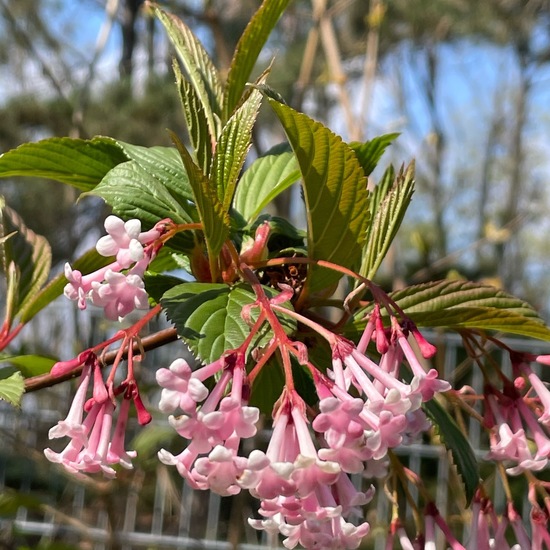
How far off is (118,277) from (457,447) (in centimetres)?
35

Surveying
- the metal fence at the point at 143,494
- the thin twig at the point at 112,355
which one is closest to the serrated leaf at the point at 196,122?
the thin twig at the point at 112,355

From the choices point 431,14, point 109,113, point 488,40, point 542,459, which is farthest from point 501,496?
point 488,40

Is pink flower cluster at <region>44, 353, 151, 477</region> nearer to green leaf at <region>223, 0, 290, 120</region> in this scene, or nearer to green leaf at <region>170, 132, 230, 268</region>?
green leaf at <region>170, 132, 230, 268</region>

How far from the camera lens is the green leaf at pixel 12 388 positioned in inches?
23.8

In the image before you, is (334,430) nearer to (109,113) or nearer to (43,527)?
(43,527)

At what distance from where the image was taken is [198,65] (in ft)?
2.59

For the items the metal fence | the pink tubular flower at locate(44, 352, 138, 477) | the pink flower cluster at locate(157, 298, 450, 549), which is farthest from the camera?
the metal fence

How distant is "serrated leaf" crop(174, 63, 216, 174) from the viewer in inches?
25.4

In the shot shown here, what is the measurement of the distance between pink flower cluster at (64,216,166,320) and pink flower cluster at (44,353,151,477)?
64 millimetres

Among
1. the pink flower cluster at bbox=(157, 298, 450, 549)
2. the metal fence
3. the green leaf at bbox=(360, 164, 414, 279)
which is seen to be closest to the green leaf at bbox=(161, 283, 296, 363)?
the pink flower cluster at bbox=(157, 298, 450, 549)

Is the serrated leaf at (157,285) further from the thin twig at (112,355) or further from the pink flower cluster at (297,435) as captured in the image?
the pink flower cluster at (297,435)

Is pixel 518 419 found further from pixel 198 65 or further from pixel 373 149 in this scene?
pixel 198 65

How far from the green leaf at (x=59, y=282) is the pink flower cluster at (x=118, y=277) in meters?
0.18

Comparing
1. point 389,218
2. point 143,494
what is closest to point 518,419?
point 389,218
